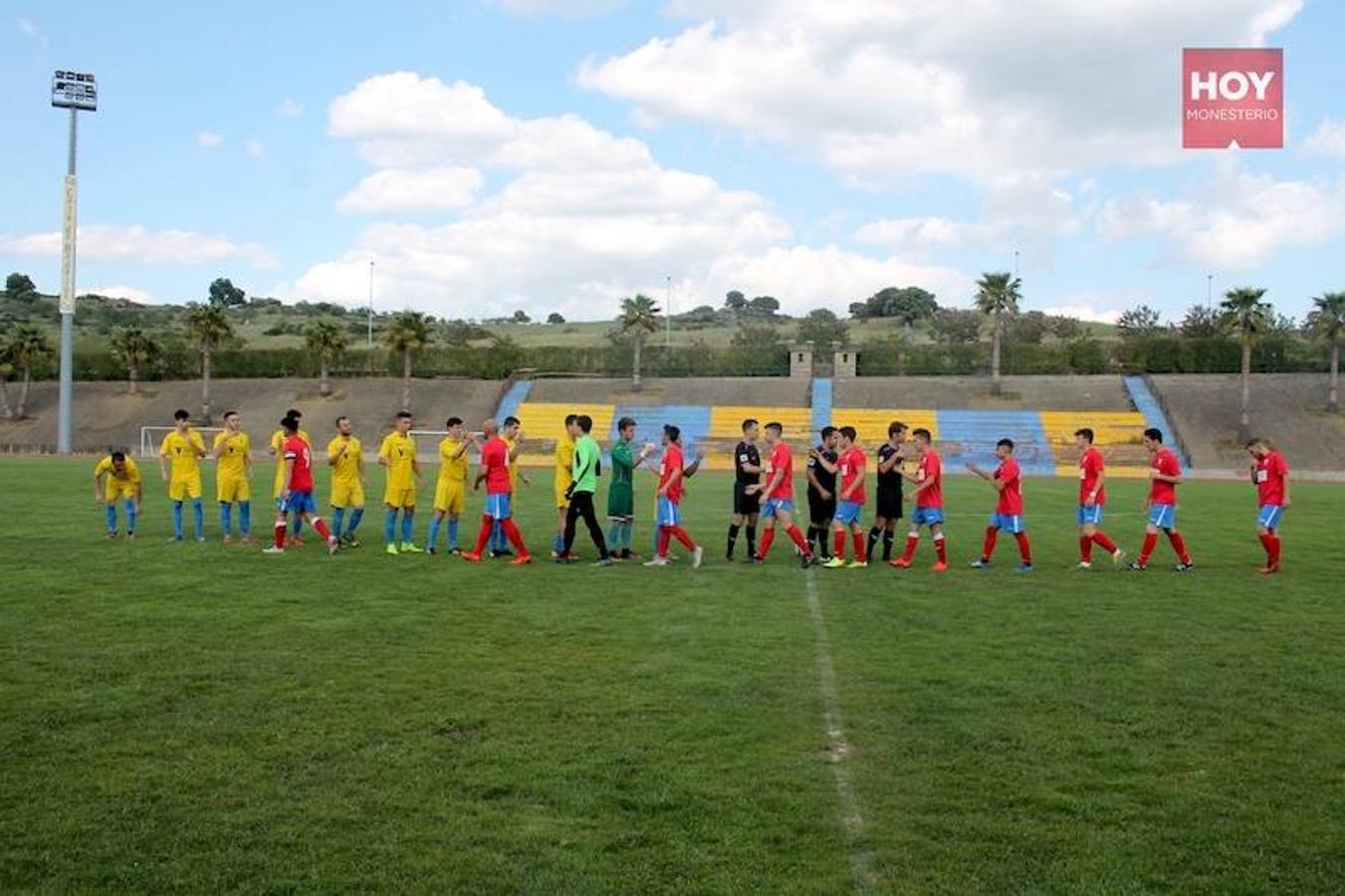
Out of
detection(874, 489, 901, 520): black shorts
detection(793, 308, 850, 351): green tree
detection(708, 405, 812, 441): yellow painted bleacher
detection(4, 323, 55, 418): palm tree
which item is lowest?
detection(874, 489, 901, 520): black shorts

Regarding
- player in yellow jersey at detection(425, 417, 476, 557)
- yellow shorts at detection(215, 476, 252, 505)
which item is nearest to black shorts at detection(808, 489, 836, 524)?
player in yellow jersey at detection(425, 417, 476, 557)

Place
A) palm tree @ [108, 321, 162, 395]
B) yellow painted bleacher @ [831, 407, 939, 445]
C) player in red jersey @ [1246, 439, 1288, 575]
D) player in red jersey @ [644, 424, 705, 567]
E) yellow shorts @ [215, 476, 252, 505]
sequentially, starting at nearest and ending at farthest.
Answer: player in red jersey @ [644, 424, 705, 567]
player in red jersey @ [1246, 439, 1288, 575]
yellow shorts @ [215, 476, 252, 505]
yellow painted bleacher @ [831, 407, 939, 445]
palm tree @ [108, 321, 162, 395]

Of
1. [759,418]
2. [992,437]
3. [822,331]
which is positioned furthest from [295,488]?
[822,331]

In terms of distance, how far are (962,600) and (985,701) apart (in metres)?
4.56

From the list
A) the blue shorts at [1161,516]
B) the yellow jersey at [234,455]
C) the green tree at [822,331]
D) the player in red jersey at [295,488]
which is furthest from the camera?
the green tree at [822,331]

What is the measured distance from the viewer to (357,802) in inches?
224

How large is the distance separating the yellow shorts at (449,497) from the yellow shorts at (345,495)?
110 centimetres

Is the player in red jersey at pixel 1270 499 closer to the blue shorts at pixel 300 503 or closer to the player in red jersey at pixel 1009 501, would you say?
the player in red jersey at pixel 1009 501

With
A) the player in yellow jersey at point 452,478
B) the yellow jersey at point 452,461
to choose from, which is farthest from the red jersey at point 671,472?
the yellow jersey at point 452,461

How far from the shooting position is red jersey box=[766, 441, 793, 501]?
48.5 ft

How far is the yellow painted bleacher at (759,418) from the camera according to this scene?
55.8m

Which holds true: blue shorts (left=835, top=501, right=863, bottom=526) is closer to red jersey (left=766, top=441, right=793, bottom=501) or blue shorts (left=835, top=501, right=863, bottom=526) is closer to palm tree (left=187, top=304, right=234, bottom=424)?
red jersey (left=766, top=441, right=793, bottom=501)

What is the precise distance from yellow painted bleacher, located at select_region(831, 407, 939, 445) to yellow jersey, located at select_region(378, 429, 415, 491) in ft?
133

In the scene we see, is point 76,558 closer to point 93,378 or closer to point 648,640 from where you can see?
point 648,640
